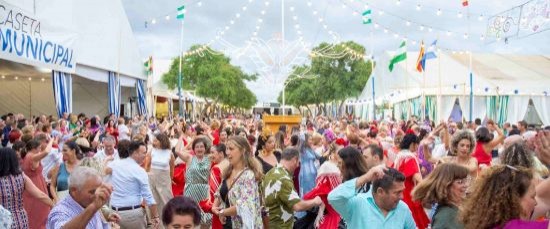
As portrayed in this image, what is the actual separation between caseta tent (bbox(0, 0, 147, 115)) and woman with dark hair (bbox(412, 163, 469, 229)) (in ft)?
38.4

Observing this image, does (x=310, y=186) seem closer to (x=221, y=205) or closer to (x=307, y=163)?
(x=307, y=163)

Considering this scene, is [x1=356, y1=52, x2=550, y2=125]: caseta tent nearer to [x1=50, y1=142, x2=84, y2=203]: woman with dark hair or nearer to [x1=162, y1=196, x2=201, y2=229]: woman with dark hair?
[x1=50, y1=142, x2=84, y2=203]: woman with dark hair

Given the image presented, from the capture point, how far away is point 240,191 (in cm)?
570

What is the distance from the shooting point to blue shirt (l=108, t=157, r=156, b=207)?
6.50 meters

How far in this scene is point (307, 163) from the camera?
28.4ft

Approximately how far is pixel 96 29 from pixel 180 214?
20.9 meters

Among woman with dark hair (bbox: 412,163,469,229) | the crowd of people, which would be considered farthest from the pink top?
woman with dark hair (bbox: 412,163,469,229)

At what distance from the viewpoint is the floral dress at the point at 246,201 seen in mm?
5547

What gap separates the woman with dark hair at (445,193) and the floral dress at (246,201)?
182 cm

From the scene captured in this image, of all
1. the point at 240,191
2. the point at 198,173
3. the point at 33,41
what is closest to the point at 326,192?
the point at 240,191

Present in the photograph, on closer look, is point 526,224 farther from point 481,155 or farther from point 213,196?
point 481,155

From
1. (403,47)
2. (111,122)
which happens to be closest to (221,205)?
(111,122)

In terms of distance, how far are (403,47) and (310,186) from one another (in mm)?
20916

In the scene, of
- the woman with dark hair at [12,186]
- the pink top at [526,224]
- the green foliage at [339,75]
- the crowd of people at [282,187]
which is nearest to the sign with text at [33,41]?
the crowd of people at [282,187]
